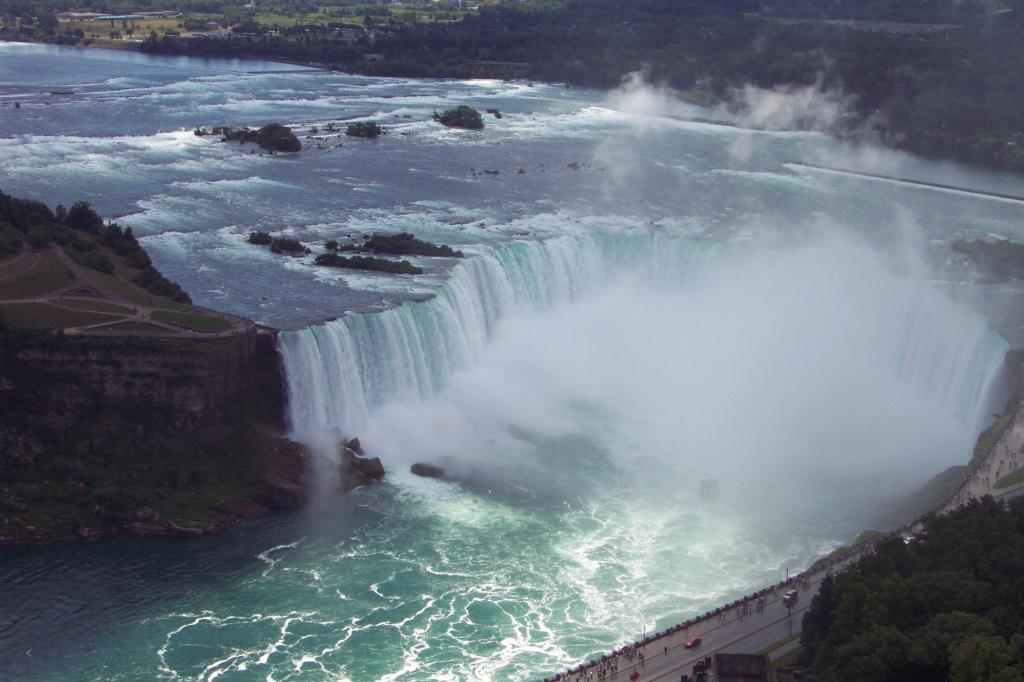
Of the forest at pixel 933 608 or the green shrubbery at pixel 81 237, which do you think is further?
the green shrubbery at pixel 81 237

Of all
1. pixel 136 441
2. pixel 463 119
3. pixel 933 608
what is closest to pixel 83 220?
pixel 136 441

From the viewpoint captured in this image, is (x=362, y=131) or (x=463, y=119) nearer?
(x=362, y=131)

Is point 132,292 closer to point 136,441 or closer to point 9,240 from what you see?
point 9,240

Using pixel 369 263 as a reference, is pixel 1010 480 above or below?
below

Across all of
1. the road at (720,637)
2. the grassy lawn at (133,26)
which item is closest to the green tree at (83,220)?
the road at (720,637)

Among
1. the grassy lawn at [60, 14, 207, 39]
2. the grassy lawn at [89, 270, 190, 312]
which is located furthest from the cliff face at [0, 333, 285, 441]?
the grassy lawn at [60, 14, 207, 39]

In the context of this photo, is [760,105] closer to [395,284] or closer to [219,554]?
[395,284]

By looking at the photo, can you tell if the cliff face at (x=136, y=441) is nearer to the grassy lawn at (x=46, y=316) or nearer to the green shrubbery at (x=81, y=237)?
the grassy lawn at (x=46, y=316)
